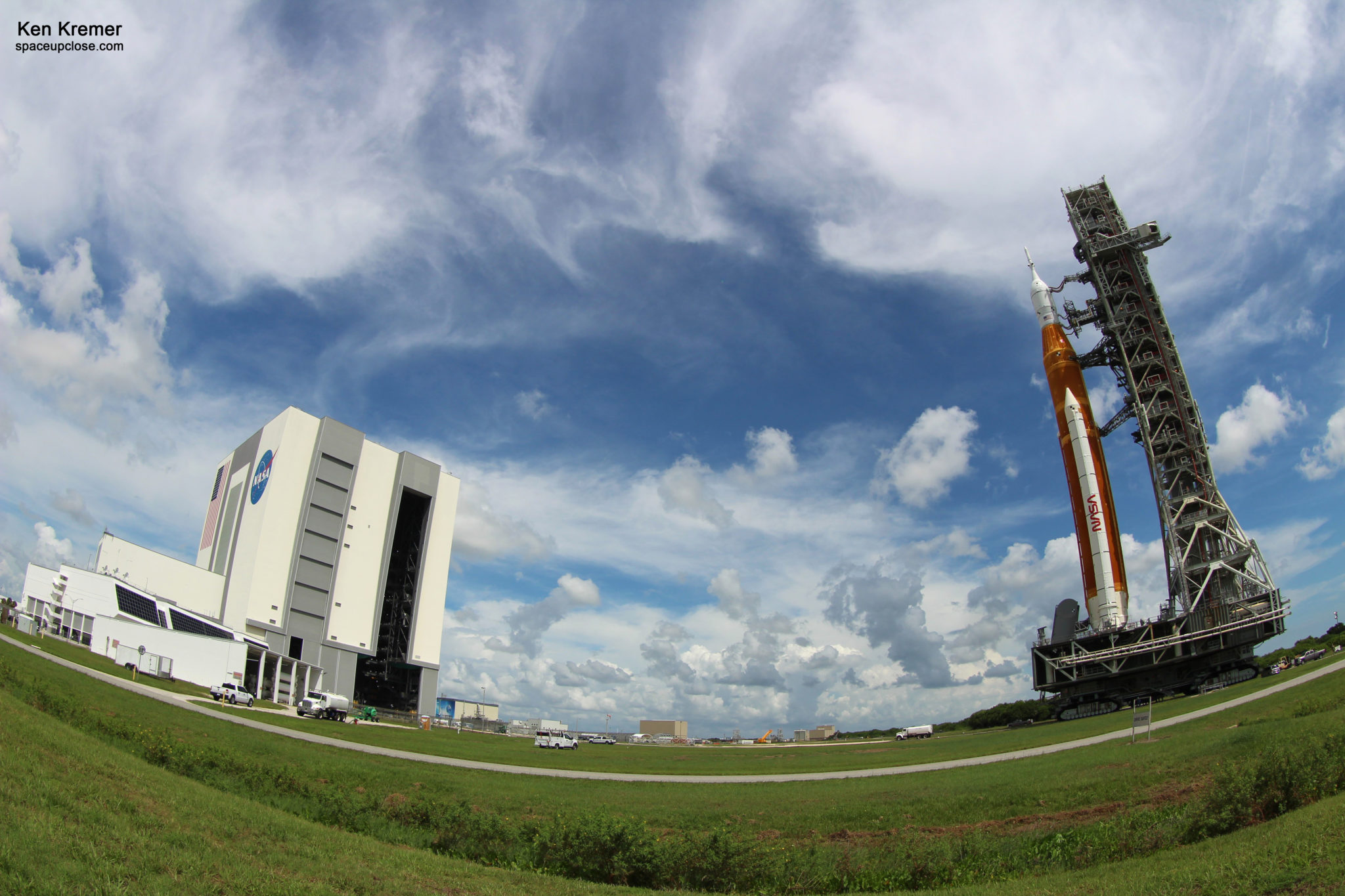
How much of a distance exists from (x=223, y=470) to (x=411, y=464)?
27213mm

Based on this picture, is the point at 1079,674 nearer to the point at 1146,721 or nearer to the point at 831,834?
the point at 1146,721

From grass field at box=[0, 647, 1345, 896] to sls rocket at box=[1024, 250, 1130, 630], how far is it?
58.1m

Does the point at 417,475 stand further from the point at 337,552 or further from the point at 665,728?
the point at 665,728

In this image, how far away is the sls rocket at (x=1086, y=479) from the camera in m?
62.1

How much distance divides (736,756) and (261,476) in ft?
206

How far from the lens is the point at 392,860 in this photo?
1241 centimetres

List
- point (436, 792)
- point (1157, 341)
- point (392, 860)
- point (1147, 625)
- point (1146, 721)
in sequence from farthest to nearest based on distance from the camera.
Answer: point (1157, 341) < point (1147, 625) < point (1146, 721) < point (436, 792) < point (392, 860)

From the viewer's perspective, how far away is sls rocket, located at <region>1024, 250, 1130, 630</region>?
62.1m

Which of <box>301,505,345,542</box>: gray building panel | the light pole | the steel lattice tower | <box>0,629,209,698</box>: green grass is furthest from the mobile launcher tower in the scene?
the light pole

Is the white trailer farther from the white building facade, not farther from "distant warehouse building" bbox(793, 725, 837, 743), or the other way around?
"distant warehouse building" bbox(793, 725, 837, 743)

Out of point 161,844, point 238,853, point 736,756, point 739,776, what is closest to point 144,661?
point 736,756

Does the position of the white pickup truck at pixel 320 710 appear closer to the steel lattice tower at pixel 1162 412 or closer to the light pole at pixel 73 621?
the light pole at pixel 73 621

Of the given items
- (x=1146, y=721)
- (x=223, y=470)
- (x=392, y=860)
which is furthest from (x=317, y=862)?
(x=223, y=470)

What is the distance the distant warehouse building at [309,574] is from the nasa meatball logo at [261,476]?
0.25 meters
